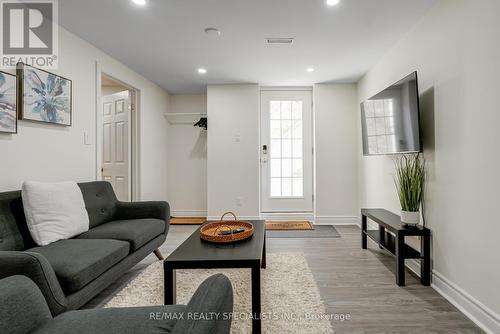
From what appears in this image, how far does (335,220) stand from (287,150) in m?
1.42

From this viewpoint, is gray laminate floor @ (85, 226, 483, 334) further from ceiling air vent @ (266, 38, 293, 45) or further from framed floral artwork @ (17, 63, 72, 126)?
ceiling air vent @ (266, 38, 293, 45)

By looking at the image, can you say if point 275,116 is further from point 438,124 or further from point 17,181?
point 17,181

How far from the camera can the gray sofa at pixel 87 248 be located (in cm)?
133

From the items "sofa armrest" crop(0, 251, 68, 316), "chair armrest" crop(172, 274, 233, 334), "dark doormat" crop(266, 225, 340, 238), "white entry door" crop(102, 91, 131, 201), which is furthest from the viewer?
"white entry door" crop(102, 91, 131, 201)

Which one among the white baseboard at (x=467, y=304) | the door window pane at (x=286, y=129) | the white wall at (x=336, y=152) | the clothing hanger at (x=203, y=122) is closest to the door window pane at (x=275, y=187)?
the white wall at (x=336, y=152)

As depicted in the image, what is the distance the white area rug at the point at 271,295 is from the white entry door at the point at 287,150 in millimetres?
1987

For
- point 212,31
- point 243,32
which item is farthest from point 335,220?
point 212,31

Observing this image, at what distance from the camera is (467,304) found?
1.78m

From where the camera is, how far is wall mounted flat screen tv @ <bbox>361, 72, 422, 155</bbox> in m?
2.24

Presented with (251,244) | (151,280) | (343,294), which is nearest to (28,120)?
(151,280)

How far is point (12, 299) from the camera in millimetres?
942

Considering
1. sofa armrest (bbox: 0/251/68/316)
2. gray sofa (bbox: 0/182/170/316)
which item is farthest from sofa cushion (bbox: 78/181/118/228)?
sofa armrest (bbox: 0/251/68/316)

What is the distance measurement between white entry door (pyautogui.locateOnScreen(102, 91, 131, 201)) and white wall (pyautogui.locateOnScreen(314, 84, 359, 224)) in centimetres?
296

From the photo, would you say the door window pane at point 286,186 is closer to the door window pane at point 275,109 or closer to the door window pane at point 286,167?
the door window pane at point 286,167
